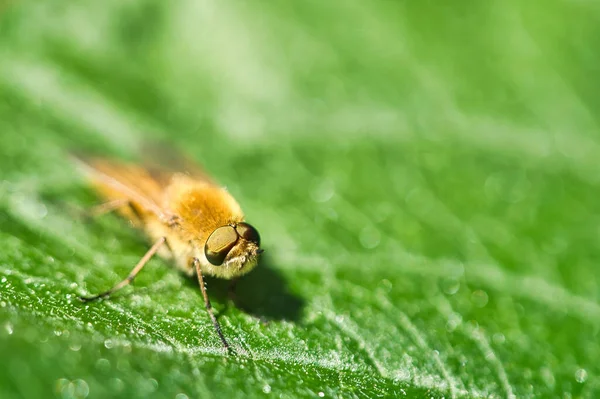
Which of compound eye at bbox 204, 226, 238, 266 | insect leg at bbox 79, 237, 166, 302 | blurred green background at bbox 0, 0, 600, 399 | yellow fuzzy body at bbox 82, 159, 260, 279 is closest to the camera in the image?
blurred green background at bbox 0, 0, 600, 399

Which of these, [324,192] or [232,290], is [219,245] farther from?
[324,192]

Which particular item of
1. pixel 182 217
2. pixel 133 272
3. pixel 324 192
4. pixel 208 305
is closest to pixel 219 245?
pixel 208 305

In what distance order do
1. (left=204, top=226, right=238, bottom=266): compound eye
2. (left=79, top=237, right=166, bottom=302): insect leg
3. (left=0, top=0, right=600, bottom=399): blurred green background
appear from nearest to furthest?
1. (left=0, top=0, right=600, bottom=399): blurred green background
2. (left=79, top=237, right=166, bottom=302): insect leg
3. (left=204, top=226, right=238, bottom=266): compound eye

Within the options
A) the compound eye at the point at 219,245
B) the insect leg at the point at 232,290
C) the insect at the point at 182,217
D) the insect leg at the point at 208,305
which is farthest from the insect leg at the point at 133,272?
the insect leg at the point at 232,290

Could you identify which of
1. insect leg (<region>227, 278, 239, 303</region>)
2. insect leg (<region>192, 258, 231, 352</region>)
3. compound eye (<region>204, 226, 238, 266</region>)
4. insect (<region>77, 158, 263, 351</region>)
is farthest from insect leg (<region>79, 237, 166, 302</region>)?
insect leg (<region>227, 278, 239, 303</region>)

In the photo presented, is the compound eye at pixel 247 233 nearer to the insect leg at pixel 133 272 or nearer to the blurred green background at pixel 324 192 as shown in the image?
the blurred green background at pixel 324 192

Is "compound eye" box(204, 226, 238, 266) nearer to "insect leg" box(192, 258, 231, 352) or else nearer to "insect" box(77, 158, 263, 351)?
"insect" box(77, 158, 263, 351)

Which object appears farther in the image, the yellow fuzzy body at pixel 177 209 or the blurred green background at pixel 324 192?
the yellow fuzzy body at pixel 177 209
